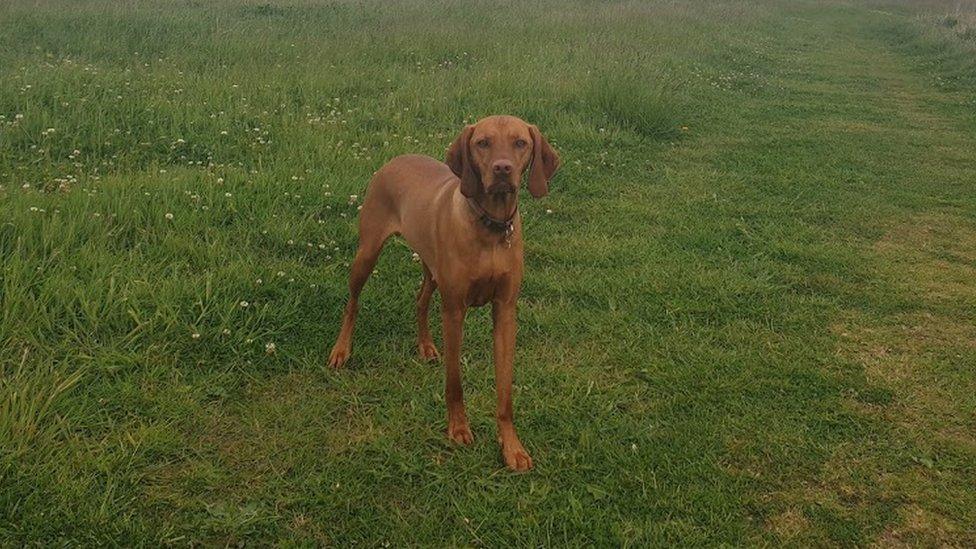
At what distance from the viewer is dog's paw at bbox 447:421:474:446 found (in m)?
3.19

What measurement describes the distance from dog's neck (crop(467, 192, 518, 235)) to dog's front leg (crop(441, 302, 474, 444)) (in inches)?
14.5

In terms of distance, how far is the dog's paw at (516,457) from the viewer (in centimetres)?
303

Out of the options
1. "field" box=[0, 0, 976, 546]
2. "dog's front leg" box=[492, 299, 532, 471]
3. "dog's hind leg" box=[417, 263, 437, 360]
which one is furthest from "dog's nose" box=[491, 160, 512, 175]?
"field" box=[0, 0, 976, 546]

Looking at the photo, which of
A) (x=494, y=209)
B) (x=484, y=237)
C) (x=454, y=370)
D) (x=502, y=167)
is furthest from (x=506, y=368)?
(x=502, y=167)

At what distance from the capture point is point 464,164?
2.99 metres

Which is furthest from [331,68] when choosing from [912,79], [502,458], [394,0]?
[912,79]

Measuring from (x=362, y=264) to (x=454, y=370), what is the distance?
37.2 inches

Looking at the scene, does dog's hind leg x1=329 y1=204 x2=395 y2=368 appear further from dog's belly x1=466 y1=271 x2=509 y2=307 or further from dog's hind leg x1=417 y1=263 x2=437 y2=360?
dog's belly x1=466 y1=271 x2=509 y2=307

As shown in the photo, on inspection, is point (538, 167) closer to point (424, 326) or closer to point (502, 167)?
point (502, 167)

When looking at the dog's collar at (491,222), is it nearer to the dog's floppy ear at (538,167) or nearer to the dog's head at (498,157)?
the dog's head at (498,157)

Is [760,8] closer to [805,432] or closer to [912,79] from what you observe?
[912,79]

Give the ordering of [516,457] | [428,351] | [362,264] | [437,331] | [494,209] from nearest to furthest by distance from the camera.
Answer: [494,209] < [516,457] < [362,264] < [428,351] < [437,331]

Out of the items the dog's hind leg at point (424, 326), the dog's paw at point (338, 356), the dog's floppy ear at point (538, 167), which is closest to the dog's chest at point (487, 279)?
the dog's floppy ear at point (538, 167)

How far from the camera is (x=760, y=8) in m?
29.3
